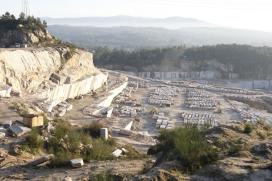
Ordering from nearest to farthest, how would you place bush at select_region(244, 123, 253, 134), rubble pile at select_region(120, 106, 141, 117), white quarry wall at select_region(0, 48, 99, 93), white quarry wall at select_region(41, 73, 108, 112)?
bush at select_region(244, 123, 253, 134) < white quarry wall at select_region(0, 48, 99, 93) < white quarry wall at select_region(41, 73, 108, 112) < rubble pile at select_region(120, 106, 141, 117)

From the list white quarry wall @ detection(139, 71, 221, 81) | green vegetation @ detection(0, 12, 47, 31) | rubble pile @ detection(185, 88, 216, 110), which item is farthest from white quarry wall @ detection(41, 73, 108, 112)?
white quarry wall @ detection(139, 71, 221, 81)

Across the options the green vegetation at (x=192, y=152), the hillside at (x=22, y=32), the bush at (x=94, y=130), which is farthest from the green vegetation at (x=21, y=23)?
the green vegetation at (x=192, y=152)

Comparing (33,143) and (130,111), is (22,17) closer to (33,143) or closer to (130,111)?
(130,111)

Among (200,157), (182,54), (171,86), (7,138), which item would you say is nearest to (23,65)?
(7,138)

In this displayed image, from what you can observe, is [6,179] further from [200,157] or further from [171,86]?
[171,86]

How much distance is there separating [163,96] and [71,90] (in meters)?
16.3

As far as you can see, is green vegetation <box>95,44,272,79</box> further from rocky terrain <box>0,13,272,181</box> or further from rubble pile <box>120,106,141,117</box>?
rubble pile <box>120,106,141,117</box>

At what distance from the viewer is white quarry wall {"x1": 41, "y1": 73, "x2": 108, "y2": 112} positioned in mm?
28853

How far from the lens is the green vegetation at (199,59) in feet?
254

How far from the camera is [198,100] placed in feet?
157

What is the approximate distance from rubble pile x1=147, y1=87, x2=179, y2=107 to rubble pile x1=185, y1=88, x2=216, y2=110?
1.49m

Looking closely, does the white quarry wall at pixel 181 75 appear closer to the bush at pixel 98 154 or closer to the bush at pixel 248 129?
the bush at pixel 98 154

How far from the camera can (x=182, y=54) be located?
3214 inches

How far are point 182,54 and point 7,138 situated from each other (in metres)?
70.6
